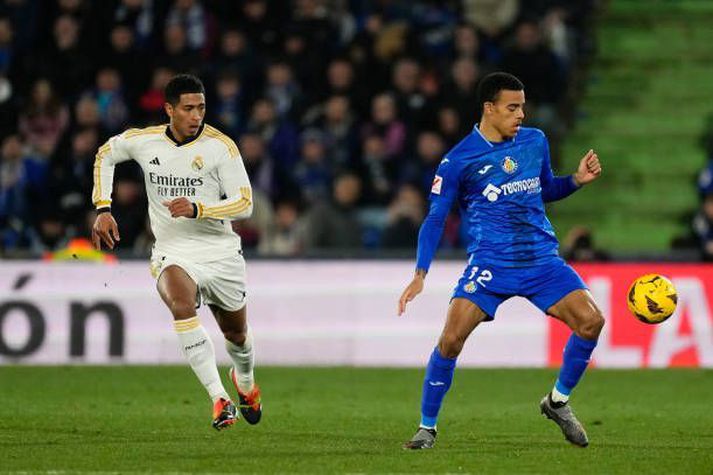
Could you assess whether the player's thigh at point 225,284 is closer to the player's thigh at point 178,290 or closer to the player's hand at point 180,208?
the player's thigh at point 178,290

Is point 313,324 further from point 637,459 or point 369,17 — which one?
point 637,459

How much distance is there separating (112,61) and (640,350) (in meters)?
7.34

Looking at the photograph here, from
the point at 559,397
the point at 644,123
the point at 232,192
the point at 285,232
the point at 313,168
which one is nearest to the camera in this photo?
the point at 559,397

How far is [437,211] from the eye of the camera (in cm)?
989

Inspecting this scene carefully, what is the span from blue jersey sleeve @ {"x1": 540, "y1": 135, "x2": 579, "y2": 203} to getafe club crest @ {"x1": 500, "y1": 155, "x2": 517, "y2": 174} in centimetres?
27

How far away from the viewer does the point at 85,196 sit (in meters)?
18.4

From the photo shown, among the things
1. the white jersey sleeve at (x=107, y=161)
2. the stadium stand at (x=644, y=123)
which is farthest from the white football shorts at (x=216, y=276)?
the stadium stand at (x=644, y=123)

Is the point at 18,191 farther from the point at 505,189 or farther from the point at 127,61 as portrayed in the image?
the point at 505,189

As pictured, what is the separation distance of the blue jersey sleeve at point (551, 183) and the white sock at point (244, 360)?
7.78ft

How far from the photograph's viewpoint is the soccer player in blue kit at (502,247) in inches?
391

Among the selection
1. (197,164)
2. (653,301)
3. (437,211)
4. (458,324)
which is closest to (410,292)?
(458,324)

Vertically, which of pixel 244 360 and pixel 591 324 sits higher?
pixel 591 324

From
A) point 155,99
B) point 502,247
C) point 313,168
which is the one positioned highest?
point 502,247

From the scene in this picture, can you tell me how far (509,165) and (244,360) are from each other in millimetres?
2513
